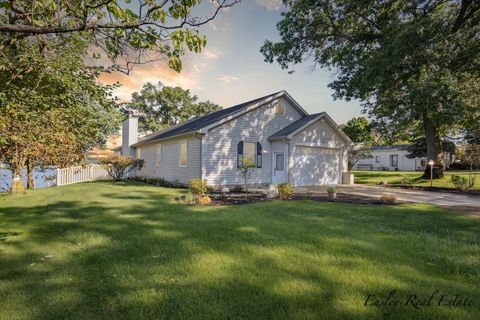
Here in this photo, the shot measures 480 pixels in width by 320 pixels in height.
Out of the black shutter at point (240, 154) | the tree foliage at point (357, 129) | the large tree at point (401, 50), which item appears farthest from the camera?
the tree foliage at point (357, 129)

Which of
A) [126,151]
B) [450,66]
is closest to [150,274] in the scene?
[450,66]

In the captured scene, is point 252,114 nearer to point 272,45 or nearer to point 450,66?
point 272,45

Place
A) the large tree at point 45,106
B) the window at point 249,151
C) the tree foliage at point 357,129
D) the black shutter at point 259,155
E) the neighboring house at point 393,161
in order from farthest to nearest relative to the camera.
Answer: the tree foliage at point 357,129
the neighboring house at point 393,161
the black shutter at point 259,155
the window at point 249,151
the large tree at point 45,106

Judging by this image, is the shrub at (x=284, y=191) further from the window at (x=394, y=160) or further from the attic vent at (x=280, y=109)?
the window at (x=394, y=160)

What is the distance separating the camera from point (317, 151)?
17.4m

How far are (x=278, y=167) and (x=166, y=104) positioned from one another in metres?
31.8

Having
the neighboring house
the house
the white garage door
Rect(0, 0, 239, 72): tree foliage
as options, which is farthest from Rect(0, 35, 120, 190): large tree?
the neighboring house

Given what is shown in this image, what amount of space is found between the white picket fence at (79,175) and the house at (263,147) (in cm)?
683

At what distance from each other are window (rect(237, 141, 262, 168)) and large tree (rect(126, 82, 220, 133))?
97.8ft

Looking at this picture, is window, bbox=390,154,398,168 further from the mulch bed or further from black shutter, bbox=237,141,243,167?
the mulch bed

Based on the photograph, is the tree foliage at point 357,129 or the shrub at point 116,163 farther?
the tree foliage at point 357,129

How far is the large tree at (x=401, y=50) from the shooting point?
12.1 metres

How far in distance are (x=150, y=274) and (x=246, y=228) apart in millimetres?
2628

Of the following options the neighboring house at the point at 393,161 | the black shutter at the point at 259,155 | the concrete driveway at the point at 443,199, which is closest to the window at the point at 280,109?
the black shutter at the point at 259,155
